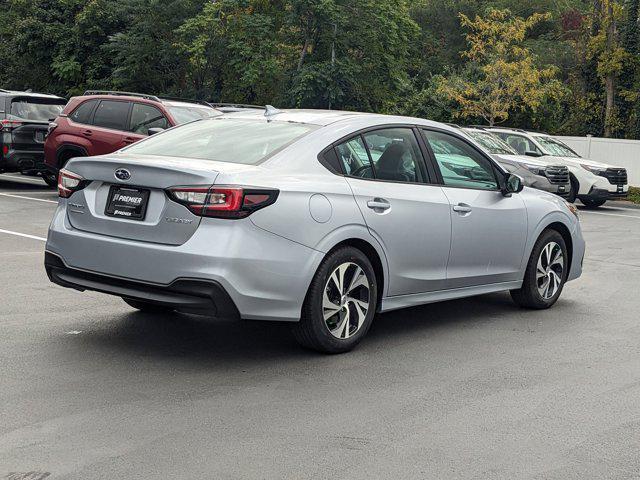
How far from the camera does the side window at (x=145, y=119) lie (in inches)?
633

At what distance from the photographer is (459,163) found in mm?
7914

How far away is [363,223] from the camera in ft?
21.7

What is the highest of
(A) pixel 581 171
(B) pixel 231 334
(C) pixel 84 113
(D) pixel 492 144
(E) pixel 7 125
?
(C) pixel 84 113

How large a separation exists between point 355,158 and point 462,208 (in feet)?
3.74

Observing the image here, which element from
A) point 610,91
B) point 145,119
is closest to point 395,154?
point 145,119

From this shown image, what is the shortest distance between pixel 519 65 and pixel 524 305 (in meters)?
28.1

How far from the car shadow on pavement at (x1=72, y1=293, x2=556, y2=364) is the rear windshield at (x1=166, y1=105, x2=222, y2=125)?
8.49 m

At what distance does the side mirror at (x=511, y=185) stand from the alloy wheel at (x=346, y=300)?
2009 millimetres

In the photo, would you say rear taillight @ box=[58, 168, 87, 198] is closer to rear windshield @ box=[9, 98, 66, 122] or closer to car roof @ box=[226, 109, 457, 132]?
car roof @ box=[226, 109, 457, 132]

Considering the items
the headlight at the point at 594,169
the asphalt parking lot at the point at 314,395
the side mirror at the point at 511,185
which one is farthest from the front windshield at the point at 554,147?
the side mirror at the point at 511,185

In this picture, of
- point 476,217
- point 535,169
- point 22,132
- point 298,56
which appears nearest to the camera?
point 476,217

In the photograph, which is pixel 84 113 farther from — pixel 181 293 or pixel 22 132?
pixel 181 293

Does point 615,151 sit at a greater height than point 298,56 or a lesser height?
lesser

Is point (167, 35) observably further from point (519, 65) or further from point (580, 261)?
point (580, 261)
